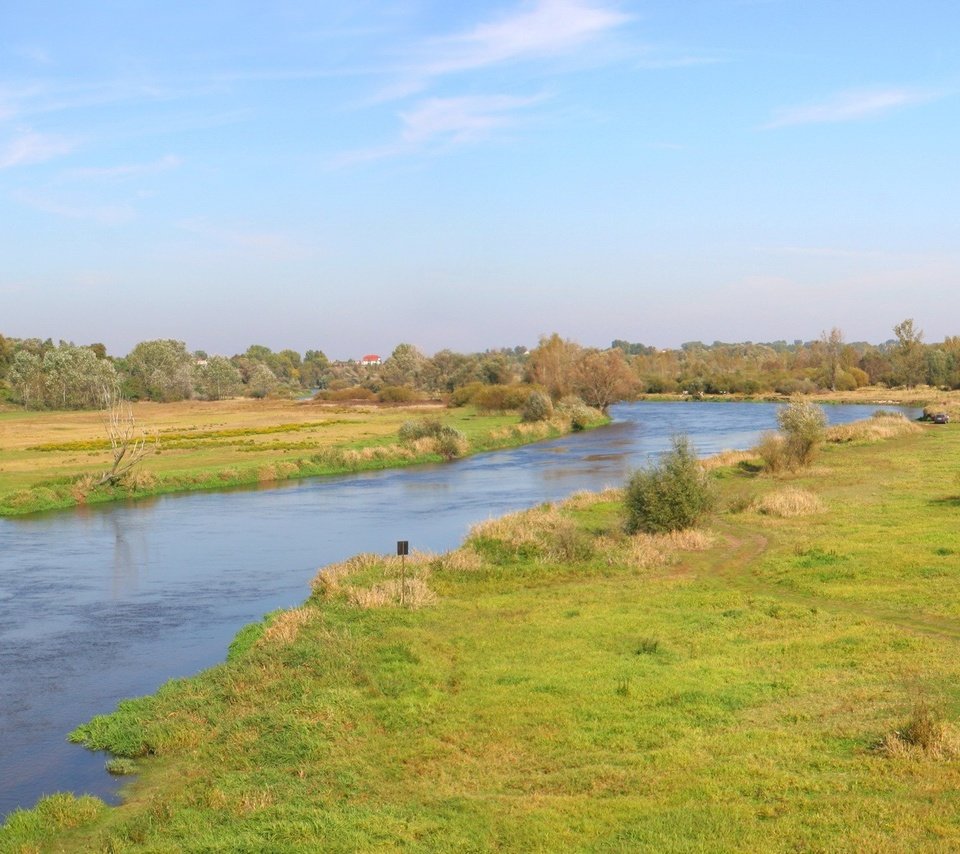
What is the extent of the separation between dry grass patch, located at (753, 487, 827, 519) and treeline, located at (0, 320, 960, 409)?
57.7m

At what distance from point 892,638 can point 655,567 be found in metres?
7.93

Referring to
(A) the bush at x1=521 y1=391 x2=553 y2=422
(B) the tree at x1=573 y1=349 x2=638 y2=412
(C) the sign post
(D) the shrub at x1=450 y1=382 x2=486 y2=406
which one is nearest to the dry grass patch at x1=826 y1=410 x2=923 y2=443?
(A) the bush at x1=521 y1=391 x2=553 y2=422

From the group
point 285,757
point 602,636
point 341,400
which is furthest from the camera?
point 341,400

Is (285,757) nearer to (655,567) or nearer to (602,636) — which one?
(602,636)

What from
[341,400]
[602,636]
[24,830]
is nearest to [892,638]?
[602,636]

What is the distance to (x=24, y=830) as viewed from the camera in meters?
10.9

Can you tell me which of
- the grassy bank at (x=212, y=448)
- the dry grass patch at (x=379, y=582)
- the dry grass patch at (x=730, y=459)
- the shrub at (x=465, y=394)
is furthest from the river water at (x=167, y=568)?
the shrub at (x=465, y=394)

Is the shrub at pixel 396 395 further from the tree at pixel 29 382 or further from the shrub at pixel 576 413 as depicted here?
the tree at pixel 29 382

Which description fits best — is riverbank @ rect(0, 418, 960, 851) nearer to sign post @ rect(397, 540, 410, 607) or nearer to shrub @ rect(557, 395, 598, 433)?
sign post @ rect(397, 540, 410, 607)

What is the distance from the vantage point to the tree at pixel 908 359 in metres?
121

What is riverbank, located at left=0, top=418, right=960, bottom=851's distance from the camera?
943cm

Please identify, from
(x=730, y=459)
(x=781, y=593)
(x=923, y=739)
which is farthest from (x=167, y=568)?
(x=730, y=459)

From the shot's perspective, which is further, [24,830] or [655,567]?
[655,567]

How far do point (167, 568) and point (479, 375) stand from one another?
92763 mm
